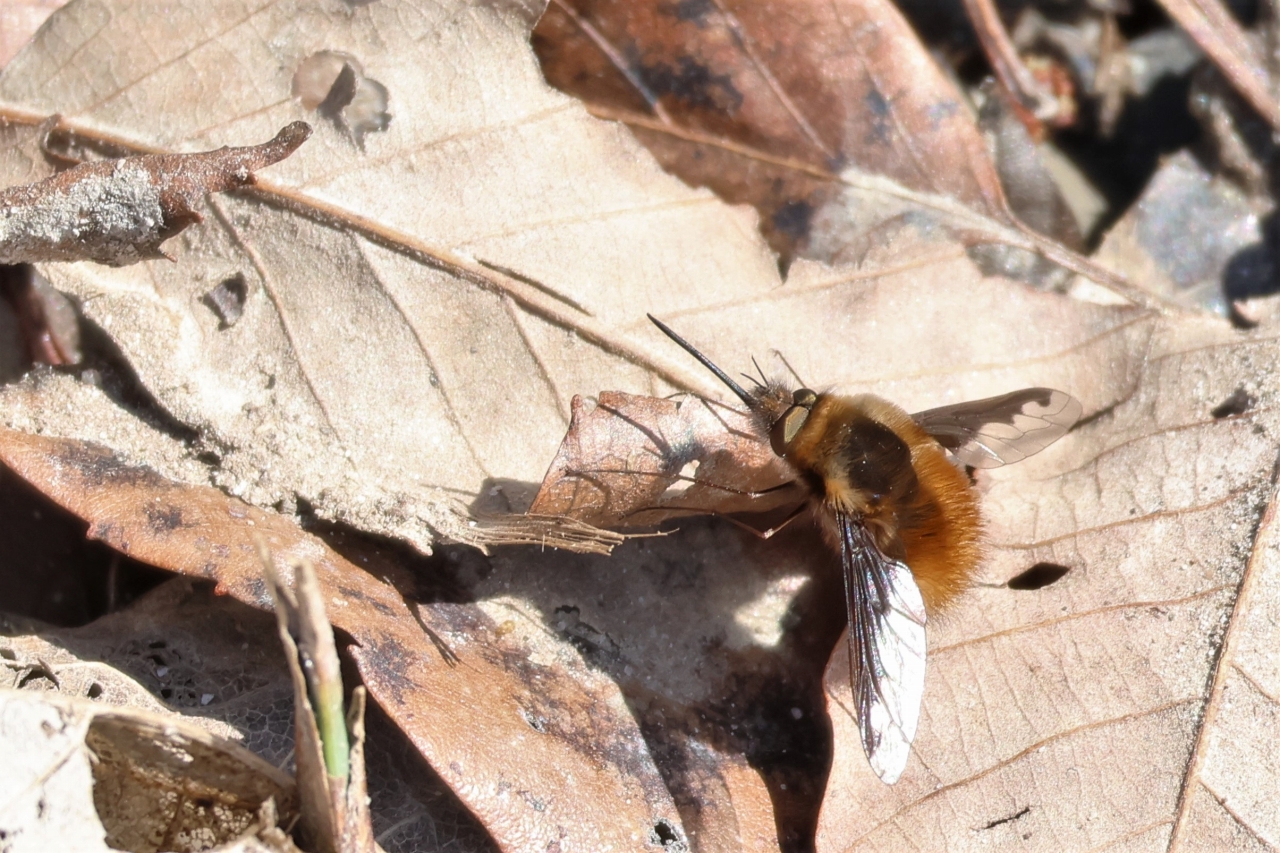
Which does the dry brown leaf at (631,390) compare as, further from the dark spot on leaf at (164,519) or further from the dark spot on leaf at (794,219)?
the dark spot on leaf at (794,219)

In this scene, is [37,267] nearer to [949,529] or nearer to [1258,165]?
[949,529]

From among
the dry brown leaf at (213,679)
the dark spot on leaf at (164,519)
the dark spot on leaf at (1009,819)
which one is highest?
the dark spot on leaf at (164,519)

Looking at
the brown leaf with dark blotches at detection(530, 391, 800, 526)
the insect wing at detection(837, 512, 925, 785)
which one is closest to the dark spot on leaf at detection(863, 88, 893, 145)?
the brown leaf with dark blotches at detection(530, 391, 800, 526)

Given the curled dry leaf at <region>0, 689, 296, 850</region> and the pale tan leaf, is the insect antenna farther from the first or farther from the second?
the curled dry leaf at <region>0, 689, 296, 850</region>

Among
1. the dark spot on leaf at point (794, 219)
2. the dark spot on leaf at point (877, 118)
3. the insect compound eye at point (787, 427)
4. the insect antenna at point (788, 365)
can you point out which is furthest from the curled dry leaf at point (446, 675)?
the dark spot on leaf at point (877, 118)

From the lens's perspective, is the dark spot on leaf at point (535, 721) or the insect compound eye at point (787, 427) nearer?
the dark spot on leaf at point (535, 721)

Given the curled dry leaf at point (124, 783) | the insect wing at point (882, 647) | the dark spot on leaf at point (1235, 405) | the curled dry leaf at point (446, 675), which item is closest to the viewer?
the curled dry leaf at point (124, 783)
